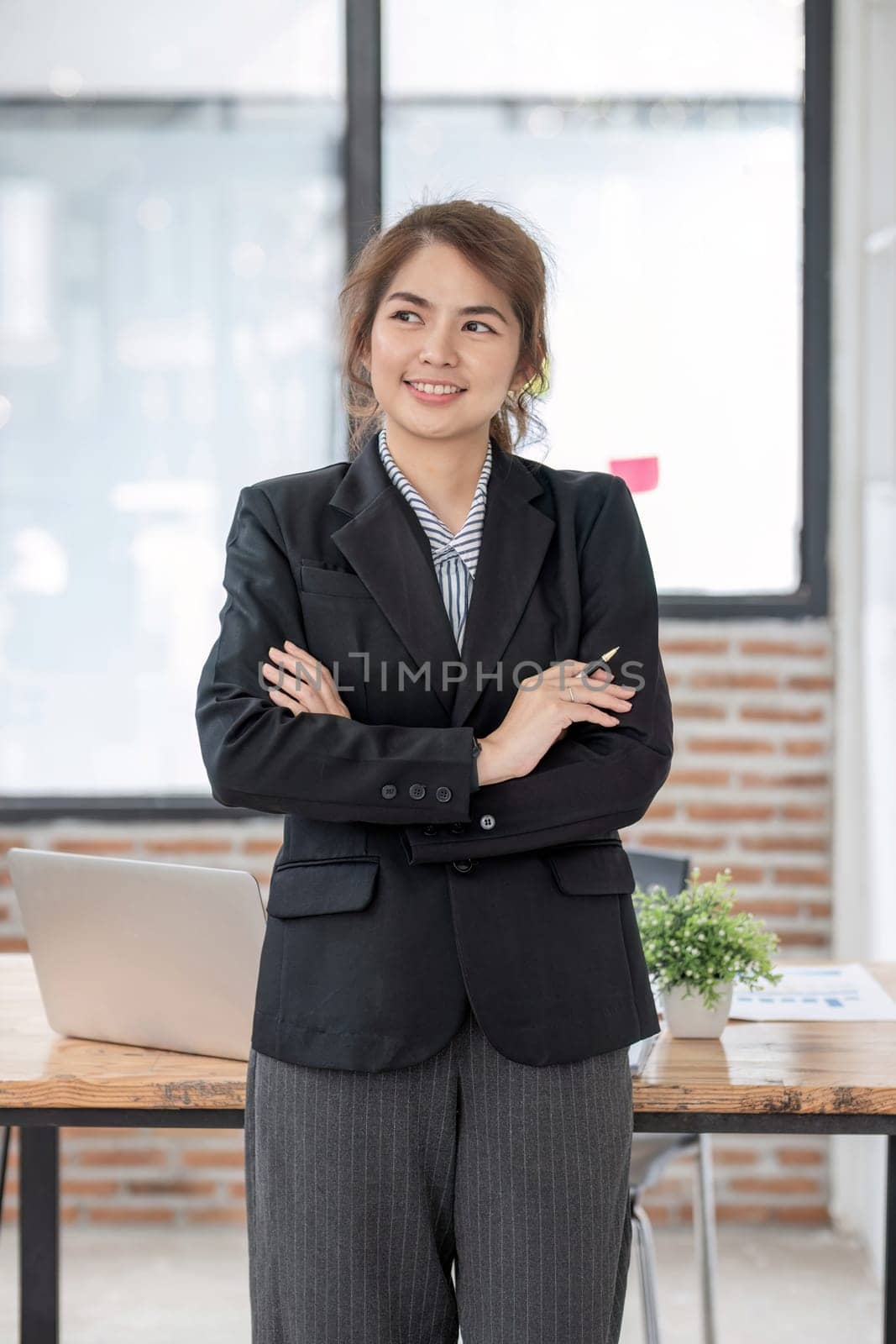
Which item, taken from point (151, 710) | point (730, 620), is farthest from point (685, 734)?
point (151, 710)

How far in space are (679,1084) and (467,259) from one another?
100 cm

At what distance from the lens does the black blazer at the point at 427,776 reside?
146 cm

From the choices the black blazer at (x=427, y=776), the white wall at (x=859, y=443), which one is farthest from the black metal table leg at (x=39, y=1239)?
the white wall at (x=859, y=443)

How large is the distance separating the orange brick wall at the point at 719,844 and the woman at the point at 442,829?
6.34 feet

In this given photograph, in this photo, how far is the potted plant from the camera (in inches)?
75.5

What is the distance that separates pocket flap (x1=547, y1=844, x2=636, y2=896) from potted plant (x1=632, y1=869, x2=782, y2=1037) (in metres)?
0.39

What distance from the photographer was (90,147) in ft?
11.7

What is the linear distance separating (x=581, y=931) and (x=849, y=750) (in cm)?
219

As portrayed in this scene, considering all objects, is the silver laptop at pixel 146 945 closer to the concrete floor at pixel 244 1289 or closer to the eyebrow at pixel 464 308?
the eyebrow at pixel 464 308

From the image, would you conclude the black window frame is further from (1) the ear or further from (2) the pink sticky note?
(1) the ear

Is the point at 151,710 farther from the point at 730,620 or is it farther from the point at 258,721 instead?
the point at 258,721

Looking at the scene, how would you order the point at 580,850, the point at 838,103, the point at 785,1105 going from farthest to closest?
the point at 838,103, the point at 785,1105, the point at 580,850

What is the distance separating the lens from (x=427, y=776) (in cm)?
150

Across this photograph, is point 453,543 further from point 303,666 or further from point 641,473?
point 641,473
